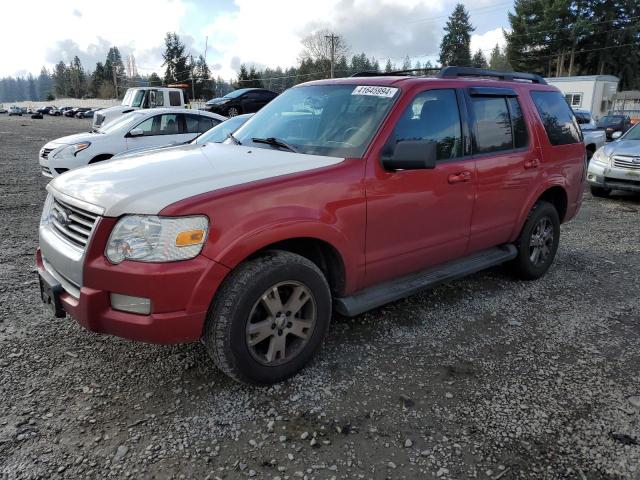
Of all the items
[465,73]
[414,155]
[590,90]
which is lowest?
[414,155]

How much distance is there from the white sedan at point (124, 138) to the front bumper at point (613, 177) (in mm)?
7954

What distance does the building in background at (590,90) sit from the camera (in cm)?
4237

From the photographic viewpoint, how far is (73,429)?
2605 mm

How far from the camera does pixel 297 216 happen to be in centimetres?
286

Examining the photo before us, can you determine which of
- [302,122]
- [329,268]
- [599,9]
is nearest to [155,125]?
[302,122]

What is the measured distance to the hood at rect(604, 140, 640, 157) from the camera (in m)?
8.71

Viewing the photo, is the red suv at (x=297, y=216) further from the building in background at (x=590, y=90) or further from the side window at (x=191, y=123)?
the building in background at (x=590, y=90)

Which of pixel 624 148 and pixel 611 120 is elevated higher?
pixel 611 120

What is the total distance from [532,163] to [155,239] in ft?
11.4

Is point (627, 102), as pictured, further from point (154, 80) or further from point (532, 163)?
point (154, 80)

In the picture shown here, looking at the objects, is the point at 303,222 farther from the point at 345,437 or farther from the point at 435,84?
the point at 435,84

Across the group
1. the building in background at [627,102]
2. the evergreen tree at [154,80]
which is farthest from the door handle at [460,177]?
the evergreen tree at [154,80]

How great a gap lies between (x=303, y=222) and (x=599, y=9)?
64909mm

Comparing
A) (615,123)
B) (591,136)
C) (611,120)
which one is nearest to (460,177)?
(591,136)
